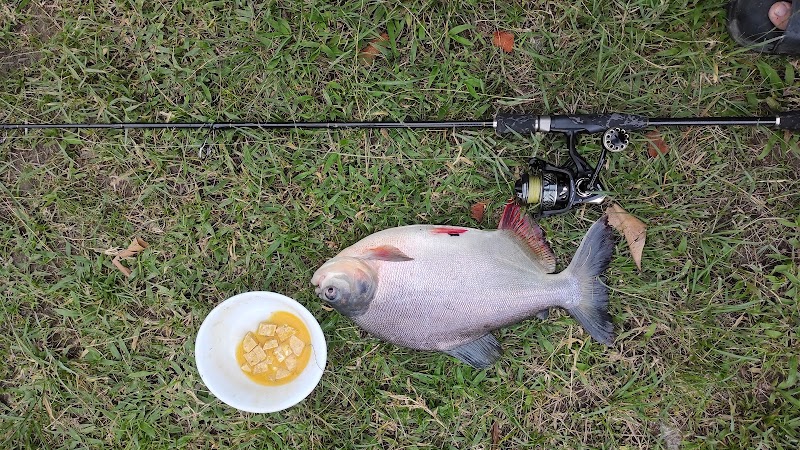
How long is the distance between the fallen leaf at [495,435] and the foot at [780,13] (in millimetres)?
2666

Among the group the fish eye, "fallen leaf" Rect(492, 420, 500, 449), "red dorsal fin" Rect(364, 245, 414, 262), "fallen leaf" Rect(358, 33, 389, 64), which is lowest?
"fallen leaf" Rect(492, 420, 500, 449)

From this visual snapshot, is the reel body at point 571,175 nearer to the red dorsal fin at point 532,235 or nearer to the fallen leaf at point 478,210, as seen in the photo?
the red dorsal fin at point 532,235

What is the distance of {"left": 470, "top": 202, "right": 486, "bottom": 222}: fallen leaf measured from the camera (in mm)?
3223

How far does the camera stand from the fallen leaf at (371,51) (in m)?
3.24

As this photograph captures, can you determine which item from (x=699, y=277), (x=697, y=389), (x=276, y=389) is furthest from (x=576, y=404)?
(x=276, y=389)

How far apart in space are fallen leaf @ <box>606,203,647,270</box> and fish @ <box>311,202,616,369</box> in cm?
23

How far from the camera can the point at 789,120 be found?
9.44 feet

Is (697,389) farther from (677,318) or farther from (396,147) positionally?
(396,147)

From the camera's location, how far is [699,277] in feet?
10.6

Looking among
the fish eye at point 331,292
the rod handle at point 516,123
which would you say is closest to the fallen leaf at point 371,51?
the rod handle at point 516,123

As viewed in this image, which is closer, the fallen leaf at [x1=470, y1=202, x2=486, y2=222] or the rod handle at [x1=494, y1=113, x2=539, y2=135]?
the rod handle at [x1=494, y1=113, x2=539, y2=135]

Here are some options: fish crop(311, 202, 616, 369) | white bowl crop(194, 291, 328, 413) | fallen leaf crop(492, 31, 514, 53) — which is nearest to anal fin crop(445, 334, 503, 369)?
fish crop(311, 202, 616, 369)

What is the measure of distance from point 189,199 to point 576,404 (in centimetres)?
263

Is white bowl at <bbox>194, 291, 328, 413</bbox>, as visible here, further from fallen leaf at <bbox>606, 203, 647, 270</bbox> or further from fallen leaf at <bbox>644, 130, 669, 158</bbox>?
fallen leaf at <bbox>644, 130, 669, 158</bbox>
